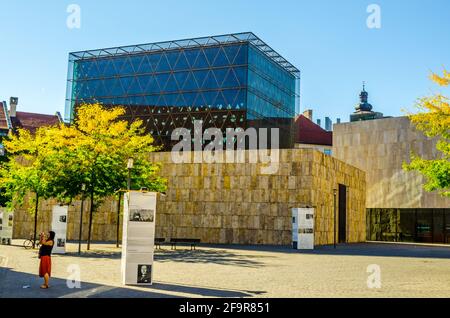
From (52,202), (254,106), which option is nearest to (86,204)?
(52,202)

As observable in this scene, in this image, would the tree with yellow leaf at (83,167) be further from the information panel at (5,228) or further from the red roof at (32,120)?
the red roof at (32,120)

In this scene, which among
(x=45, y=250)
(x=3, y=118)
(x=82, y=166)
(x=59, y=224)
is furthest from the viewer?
(x=3, y=118)

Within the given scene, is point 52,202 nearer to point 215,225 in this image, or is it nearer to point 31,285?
point 215,225

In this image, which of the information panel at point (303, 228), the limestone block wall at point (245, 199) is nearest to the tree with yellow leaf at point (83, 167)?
the limestone block wall at point (245, 199)

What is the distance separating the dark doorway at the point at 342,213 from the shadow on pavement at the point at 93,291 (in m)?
35.2

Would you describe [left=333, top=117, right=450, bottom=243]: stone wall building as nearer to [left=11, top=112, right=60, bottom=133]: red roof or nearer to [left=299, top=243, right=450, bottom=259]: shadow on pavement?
[left=299, top=243, right=450, bottom=259]: shadow on pavement

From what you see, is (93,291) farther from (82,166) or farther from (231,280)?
(82,166)

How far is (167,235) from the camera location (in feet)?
141

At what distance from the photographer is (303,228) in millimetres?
34719

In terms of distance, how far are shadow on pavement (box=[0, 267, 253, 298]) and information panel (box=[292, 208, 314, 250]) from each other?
2031cm

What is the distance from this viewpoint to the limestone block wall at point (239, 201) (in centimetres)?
4025

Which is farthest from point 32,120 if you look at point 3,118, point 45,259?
point 45,259

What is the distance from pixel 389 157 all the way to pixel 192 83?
22789 millimetres

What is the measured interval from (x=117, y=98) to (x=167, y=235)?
997 inches
